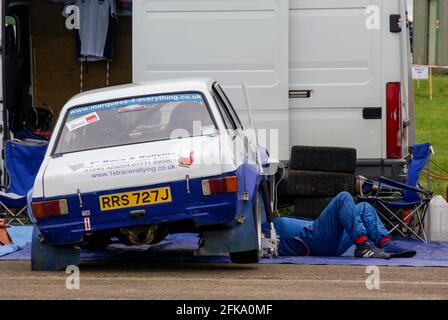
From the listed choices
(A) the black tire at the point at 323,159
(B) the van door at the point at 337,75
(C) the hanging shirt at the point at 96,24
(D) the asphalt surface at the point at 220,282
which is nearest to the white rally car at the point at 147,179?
(D) the asphalt surface at the point at 220,282

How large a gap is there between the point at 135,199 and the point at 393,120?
4.55m

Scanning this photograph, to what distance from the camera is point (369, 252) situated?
38.7ft

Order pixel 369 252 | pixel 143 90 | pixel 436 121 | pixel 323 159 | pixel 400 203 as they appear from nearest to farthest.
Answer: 1. pixel 143 90
2. pixel 369 252
3. pixel 400 203
4. pixel 323 159
5. pixel 436 121

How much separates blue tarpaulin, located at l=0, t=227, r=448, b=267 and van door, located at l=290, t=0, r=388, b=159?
4.50 ft

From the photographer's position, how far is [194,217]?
10.2m

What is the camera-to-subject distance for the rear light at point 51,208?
10.3 meters

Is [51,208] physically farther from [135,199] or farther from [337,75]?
[337,75]

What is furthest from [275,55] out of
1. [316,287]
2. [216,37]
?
[316,287]

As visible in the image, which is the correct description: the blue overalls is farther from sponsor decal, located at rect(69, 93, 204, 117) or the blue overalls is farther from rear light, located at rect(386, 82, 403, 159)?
rear light, located at rect(386, 82, 403, 159)

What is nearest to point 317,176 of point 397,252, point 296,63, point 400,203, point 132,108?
point 400,203

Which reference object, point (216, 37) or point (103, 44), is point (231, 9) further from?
point (103, 44)

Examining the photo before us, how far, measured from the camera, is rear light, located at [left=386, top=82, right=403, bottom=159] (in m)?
13.9

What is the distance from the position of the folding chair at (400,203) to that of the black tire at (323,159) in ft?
0.87

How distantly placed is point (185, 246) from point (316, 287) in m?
3.59
